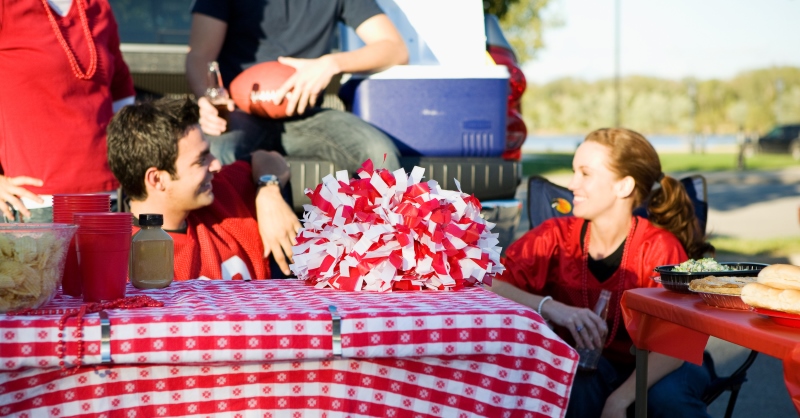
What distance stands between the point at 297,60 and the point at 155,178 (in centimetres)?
112

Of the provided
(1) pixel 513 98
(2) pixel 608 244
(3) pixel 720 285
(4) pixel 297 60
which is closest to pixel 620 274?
(2) pixel 608 244

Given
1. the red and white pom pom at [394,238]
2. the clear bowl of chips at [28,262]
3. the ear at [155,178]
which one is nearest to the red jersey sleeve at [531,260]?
the red and white pom pom at [394,238]

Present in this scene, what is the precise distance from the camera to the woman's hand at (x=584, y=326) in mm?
2783

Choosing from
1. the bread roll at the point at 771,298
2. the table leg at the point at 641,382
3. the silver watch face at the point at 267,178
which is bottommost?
the table leg at the point at 641,382

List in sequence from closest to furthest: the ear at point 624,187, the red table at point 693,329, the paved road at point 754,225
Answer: the red table at point 693,329
the ear at point 624,187
the paved road at point 754,225

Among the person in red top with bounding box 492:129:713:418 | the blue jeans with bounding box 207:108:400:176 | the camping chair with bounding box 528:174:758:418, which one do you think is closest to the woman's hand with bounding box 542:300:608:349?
the person in red top with bounding box 492:129:713:418

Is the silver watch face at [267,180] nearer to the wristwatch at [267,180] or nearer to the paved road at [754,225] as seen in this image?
the wristwatch at [267,180]

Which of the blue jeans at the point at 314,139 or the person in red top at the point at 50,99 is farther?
the blue jeans at the point at 314,139

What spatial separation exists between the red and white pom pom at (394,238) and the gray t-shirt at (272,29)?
6.25ft

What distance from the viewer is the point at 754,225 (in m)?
11.9

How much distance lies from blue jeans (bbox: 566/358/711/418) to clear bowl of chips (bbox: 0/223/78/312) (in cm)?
172

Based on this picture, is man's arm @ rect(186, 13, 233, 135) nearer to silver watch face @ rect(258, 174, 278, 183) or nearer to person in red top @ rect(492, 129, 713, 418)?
silver watch face @ rect(258, 174, 278, 183)

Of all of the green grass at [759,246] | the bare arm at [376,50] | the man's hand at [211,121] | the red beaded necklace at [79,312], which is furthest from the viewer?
the green grass at [759,246]

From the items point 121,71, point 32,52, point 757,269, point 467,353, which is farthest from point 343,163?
point 467,353
